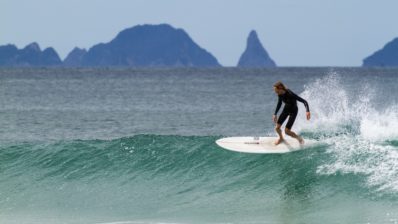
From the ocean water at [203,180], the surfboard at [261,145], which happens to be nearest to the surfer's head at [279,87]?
the surfboard at [261,145]

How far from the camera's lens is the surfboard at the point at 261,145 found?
56.4ft

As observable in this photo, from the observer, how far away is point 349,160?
16.8 meters

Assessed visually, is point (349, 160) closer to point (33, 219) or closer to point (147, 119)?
point (33, 219)

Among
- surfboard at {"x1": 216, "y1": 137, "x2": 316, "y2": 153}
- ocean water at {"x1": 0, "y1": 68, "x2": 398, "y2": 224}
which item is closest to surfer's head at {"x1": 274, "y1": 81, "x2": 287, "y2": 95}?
surfboard at {"x1": 216, "y1": 137, "x2": 316, "y2": 153}

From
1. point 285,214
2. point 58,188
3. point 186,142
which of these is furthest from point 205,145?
point 285,214

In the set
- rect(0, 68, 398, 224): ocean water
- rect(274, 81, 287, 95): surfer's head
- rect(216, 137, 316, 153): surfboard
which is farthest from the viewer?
rect(216, 137, 316, 153): surfboard

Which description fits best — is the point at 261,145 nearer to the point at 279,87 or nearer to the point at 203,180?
the point at 203,180

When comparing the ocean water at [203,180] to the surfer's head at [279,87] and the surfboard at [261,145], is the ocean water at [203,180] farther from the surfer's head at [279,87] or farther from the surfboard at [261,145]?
the surfer's head at [279,87]

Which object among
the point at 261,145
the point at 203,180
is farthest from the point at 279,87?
the point at 203,180

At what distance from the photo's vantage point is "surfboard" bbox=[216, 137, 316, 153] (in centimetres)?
1720

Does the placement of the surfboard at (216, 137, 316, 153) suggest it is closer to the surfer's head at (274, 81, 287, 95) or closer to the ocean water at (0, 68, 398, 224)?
the ocean water at (0, 68, 398, 224)

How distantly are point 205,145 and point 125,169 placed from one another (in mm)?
2453

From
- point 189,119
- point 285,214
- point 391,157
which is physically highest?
point 189,119

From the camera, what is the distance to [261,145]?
17.5 meters
